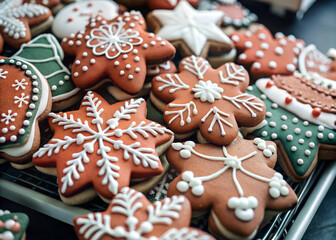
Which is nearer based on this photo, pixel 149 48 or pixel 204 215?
pixel 204 215

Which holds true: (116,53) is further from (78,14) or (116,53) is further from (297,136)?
(297,136)

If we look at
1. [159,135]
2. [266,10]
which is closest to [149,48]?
[159,135]

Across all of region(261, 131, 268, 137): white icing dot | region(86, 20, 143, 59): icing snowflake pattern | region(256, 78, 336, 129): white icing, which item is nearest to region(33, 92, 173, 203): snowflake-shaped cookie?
region(86, 20, 143, 59): icing snowflake pattern

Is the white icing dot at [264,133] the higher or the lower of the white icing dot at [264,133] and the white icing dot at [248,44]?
the lower

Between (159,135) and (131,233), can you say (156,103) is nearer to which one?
(159,135)

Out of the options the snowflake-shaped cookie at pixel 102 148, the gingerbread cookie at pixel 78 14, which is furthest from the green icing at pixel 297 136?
the gingerbread cookie at pixel 78 14

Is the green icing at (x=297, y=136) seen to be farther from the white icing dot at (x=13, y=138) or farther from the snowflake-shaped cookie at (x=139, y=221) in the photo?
the white icing dot at (x=13, y=138)
